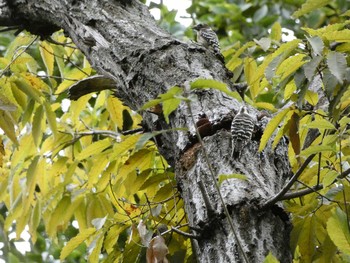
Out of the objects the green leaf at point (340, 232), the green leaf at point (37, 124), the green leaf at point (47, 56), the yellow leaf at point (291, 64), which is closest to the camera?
the green leaf at point (340, 232)

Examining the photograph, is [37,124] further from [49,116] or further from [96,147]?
[96,147]

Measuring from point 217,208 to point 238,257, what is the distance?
0.08 meters

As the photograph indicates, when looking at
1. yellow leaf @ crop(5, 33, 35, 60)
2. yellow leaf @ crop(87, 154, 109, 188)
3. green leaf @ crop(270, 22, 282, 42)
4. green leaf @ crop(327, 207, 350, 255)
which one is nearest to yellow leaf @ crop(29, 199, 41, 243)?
yellow leaf @ crop(87, 154, 109, 188)

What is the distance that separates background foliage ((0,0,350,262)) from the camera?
912mm

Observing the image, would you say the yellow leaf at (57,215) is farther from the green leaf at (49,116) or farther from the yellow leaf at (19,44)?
the yellow leaf at (19,44)

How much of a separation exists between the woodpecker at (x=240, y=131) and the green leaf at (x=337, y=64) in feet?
0.48

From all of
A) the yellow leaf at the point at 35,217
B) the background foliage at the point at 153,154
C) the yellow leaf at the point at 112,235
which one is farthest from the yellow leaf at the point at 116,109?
the yellow leaf at the point at 112,235

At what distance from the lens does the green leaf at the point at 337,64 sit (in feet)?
2.78

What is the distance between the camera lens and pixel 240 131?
952 millimetres

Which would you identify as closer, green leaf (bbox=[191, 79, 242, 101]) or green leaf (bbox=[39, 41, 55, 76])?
green leaf (bbox=[191, 79, 242, 101])

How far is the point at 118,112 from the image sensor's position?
1576mm

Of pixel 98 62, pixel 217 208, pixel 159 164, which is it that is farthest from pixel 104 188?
pixel 217 208

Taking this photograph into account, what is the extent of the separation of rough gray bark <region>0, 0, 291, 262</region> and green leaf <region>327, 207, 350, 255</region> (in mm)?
77

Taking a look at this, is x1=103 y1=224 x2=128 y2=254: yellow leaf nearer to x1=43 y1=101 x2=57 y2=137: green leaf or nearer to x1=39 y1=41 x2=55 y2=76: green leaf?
x1=43 y1=101 x2=57 y2=137: green leaf
